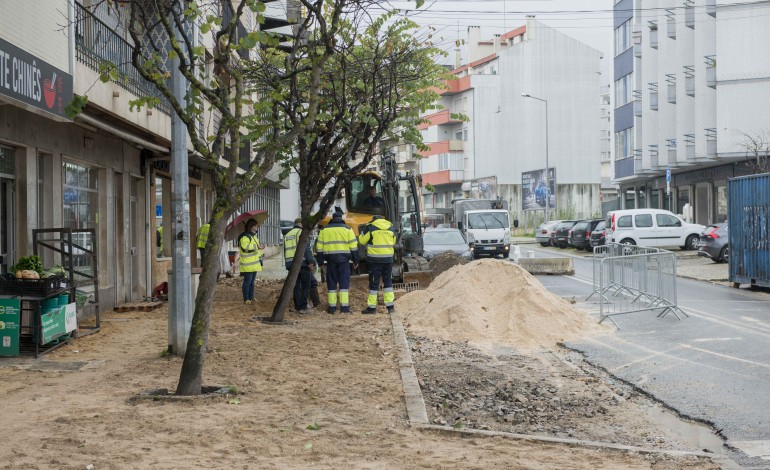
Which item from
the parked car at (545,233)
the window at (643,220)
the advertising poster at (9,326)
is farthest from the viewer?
the parked car at (545,233)

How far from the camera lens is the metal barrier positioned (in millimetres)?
17266

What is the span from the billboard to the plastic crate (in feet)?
186

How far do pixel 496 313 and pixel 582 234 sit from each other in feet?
100

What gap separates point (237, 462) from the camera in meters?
6.62

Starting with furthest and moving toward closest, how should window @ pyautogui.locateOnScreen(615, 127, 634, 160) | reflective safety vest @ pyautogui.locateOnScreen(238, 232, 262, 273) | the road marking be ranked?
1. window @ pyautogui.locateOnScreen(615, 127, 634, 160)
2. reflective safety vest @ pyautogui.locateOnScreen(238, 232, 262, 273)
3. the road marking

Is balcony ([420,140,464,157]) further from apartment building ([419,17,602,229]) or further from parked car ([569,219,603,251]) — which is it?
parked car ([569,219,603,251])

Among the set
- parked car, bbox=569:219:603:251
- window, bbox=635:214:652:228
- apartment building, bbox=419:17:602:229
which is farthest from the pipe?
apartment building, bbox=419:17:602:229

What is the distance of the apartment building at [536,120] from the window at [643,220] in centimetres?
3826

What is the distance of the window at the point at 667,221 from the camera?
40.5 m

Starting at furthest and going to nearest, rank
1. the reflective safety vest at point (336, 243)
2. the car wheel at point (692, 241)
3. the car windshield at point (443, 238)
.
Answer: the car wheel at point (692, 241) < the car windshield at point (443, 238) < the reflective safety vest at point (336, 243)

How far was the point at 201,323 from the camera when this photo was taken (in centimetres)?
909

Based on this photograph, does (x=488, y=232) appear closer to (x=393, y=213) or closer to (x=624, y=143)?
(x=393, y=213)

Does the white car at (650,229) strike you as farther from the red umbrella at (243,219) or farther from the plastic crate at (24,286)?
the plastic crate at (24,286)

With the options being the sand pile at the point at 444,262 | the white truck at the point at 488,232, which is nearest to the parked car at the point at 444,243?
the sand pile at the point at 444,262
